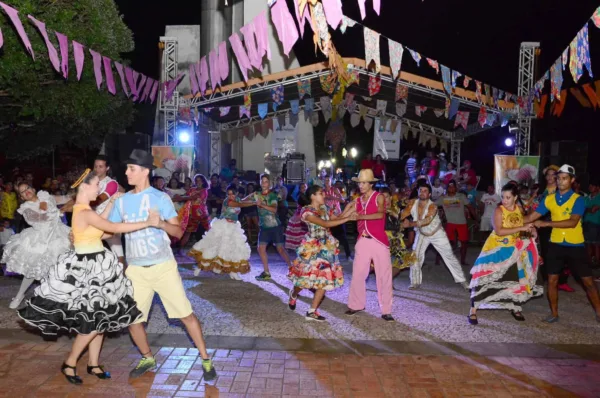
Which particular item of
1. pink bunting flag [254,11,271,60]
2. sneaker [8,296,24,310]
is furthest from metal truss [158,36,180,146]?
sneaker [8,296,24,310]

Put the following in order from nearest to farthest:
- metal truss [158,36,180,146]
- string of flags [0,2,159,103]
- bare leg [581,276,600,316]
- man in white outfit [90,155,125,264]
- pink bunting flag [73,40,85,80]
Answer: man in white outfit [90,155,125,264] → bare leg [581,276,600,316] → string of flags [0,2,159,103] → pink bunting flag [73,40,85,80] → metal truss [158,36,180,146]

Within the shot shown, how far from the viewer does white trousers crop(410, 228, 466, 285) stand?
823cm

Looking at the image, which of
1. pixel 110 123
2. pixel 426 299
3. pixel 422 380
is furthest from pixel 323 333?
pixel 110 123

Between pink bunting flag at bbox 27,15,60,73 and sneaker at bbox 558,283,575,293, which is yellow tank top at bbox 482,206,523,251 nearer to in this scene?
sneaker at bbox 558,283,575,293

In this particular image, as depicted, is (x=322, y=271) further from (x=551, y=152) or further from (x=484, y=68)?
(x=484, y=68)

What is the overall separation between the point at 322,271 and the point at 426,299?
214cm

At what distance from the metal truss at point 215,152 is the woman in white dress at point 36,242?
1620 centimetres

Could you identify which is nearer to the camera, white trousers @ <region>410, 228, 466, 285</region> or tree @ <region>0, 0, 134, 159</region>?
tree @ <region>0, 0, 134, 159</region>

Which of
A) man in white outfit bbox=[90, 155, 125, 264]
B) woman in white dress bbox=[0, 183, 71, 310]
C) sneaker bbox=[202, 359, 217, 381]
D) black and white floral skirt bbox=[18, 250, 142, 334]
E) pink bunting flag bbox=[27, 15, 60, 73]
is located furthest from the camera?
pink bunting flag bbox=[27, 15, 60, 73]

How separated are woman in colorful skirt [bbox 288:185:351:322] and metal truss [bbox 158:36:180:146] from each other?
30.2 ft

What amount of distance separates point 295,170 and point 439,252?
48.8 feet

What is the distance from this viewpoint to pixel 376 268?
6.37 metres

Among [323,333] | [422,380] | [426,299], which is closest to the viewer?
[422,380]

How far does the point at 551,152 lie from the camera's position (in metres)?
14.9
